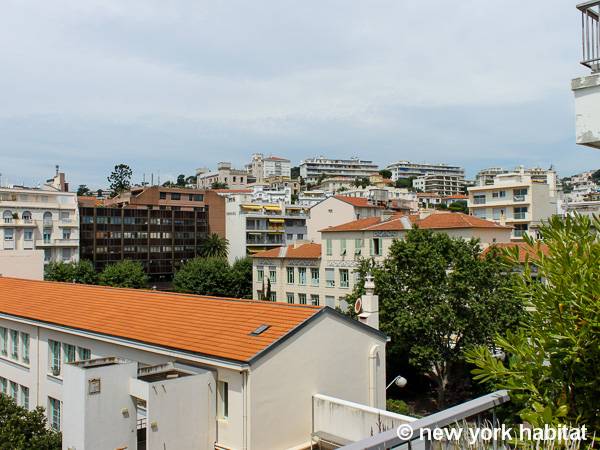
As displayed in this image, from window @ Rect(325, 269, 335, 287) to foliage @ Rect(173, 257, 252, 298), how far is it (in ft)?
→ 57.3

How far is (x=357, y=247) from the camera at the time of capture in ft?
162

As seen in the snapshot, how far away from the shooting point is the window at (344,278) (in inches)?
1973

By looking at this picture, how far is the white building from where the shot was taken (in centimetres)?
1297

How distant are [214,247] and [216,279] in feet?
66.5

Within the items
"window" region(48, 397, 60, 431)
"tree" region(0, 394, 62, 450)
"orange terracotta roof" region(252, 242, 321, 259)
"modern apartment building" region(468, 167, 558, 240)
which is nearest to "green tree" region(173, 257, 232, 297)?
"orange terracotta roof" region(252, 242, 321, 259)

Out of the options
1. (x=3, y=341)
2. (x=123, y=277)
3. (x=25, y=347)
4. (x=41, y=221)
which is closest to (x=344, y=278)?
(x=123, y=277)

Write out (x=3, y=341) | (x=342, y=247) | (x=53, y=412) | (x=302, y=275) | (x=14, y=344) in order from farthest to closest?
(x=302, y=275) < (x=342, y=247) < (x=3, y=341) < (x=14, y=344) < (x=53, y=412)

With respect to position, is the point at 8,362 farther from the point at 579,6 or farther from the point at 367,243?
the point at 367,243

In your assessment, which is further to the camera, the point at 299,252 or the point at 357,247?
the point at 299,252

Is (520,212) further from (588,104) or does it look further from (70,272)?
(588,104)

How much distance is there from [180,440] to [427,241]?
21973 millimetres

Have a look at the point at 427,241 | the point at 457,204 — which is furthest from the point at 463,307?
the point at 457,204

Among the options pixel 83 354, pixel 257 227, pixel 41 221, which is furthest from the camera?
pixel 257 227

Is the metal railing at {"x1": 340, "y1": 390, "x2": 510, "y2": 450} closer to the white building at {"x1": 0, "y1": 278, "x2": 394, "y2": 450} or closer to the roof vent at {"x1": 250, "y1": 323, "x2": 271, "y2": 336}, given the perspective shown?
the white building at {"x1": 0, "y1": 278, "x2": 394, "y2": 450}
